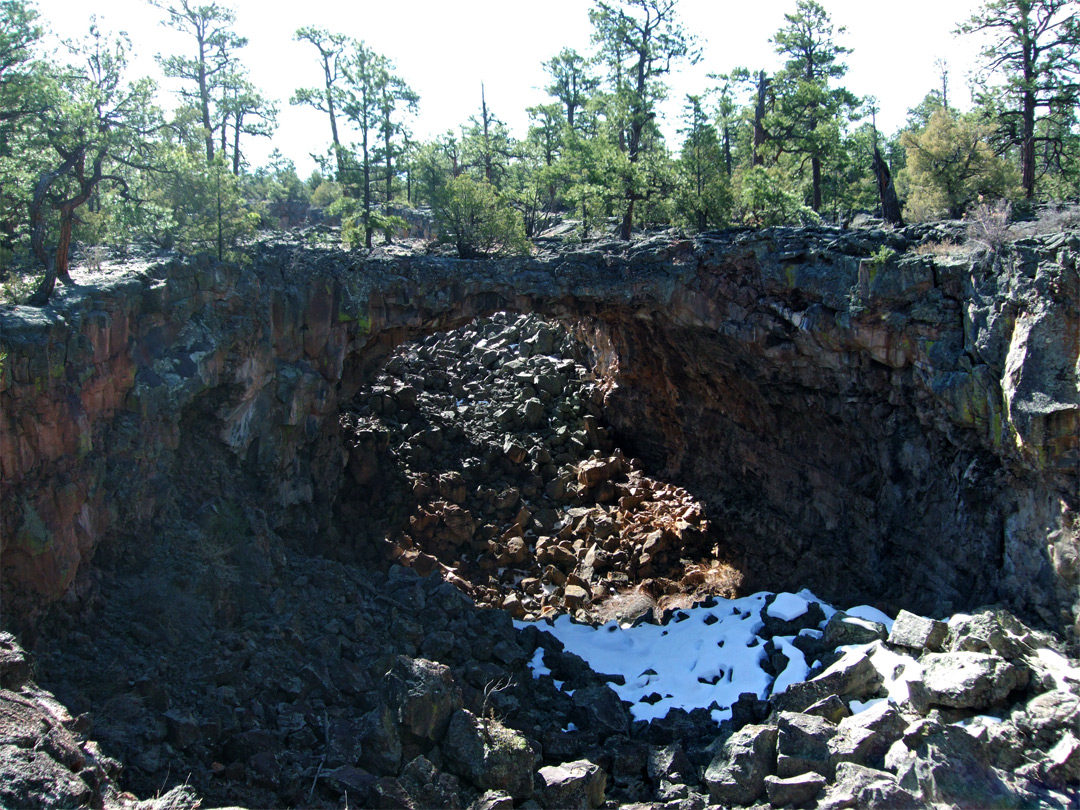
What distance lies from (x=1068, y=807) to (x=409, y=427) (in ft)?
51.1

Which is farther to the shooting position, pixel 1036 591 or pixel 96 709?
pixel 1036 591

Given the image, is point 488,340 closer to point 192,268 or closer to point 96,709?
point 192,268

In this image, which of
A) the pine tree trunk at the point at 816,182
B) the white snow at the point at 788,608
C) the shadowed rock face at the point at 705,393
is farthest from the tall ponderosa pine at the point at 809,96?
the white snow at the point at 788,608

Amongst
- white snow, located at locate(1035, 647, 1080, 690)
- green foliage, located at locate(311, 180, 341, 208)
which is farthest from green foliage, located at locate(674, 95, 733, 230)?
green foliage, located at locate(311, 180, 341, 208)

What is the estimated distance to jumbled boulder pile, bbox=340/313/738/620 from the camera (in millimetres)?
17734

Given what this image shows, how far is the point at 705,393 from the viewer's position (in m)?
19.7

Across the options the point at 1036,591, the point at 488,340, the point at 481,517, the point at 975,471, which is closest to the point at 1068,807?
the point at 1036,591

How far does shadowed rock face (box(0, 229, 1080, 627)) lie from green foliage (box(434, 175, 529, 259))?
103cm

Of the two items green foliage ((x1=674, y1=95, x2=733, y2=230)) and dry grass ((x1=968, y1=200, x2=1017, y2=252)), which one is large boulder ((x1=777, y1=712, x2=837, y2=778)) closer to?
dry grass ((x1=968, y1=200, x2=1017, y2=252))

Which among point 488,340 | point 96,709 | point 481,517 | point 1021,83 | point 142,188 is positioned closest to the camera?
point 96,709

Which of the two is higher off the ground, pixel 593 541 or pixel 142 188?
pixel 142 188

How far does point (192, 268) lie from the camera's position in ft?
44.5

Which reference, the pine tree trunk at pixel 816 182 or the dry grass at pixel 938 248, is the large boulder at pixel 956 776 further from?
the pine tree trunk at pixel 816 182

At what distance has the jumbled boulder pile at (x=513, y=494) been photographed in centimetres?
1773
